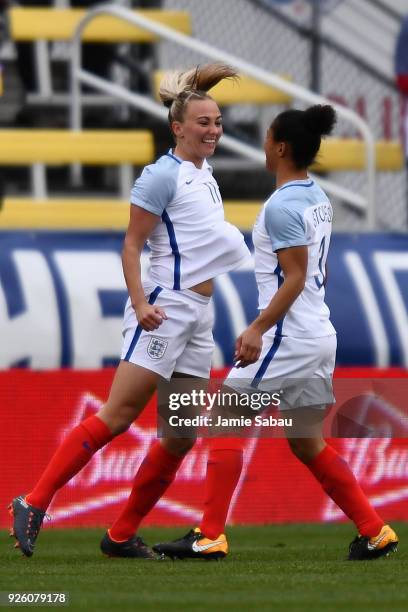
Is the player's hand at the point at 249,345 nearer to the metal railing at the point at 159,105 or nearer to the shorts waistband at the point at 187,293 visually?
the shorts waistband at the point at 187,293

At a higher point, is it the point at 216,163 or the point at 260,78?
the point at 260,78

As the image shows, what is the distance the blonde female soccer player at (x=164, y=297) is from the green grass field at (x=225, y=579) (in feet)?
0.95

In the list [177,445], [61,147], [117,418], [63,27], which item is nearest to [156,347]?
[117,418]

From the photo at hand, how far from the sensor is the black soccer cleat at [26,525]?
5941 mm

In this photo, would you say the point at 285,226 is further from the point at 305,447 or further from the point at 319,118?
the point at 305,447

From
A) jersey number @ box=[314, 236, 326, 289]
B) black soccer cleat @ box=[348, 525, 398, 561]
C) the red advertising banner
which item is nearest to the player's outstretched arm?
jersey number @ box=[314, 236, 326, 289]

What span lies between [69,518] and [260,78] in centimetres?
473

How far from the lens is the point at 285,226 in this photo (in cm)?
574

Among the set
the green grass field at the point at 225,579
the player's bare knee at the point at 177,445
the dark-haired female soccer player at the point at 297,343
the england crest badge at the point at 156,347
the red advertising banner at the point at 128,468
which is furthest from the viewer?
the red advertising banner at the point at 128,468

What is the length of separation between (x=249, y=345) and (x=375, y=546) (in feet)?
3.14

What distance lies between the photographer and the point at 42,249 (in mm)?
8875

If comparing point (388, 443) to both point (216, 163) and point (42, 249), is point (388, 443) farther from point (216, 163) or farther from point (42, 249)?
point (216, 163)

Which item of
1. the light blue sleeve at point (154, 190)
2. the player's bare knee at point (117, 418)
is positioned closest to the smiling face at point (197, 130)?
the light blue sleeve at point (154, 190)

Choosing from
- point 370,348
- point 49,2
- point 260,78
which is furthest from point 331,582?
point 49,2
